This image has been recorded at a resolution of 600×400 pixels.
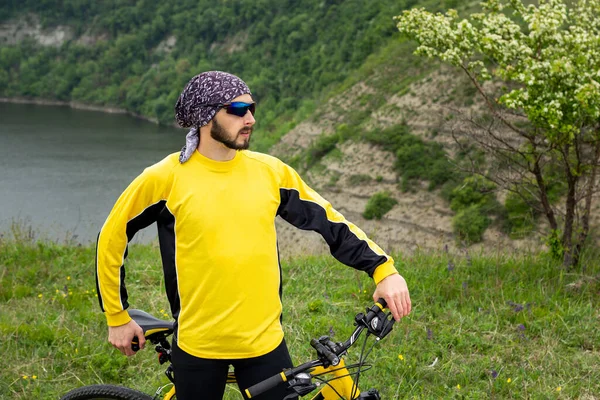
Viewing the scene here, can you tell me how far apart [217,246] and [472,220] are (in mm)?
26110

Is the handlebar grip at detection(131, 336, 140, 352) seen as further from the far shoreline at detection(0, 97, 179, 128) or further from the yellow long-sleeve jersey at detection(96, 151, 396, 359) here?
the far shoreline at detection(0, 97, 179, 128)

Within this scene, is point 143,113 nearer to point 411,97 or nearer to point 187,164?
point 411,97

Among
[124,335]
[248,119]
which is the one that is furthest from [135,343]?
[248,119]

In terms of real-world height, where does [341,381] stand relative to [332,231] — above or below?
below

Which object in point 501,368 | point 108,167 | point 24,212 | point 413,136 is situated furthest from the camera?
point 108,167

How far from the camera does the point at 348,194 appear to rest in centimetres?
3541

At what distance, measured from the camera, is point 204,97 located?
254cm

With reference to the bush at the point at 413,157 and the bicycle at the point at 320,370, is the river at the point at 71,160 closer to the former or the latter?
the bush at the point at 413,157

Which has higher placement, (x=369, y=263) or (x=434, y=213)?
(x=369, y=263)

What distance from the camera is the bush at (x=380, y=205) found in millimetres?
32562

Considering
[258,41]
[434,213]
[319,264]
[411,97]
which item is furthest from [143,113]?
[319,264]

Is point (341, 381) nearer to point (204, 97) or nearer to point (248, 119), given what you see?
point (248, 119)

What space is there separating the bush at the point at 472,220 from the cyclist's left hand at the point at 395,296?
2431cm

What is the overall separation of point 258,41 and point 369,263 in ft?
272
